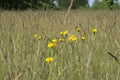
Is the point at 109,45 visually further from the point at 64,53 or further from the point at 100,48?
the point at 64,53

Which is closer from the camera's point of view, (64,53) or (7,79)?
(7,79)

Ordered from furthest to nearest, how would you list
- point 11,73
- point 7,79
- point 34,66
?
point 34,66 < point 11,73 < point 7,79

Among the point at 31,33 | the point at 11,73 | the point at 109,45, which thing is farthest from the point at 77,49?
the point at 31,33

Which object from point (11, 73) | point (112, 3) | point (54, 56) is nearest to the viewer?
point (11, 73)

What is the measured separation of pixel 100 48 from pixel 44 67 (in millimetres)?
649

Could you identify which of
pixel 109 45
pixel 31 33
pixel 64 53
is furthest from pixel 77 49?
pixel 31 33

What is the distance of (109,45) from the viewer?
7.04 ft

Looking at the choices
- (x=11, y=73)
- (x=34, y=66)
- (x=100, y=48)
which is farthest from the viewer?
(x=100, y=48)

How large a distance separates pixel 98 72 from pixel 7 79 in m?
0.59

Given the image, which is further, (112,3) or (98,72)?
(112,3)

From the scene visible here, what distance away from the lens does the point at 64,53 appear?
5.93ft

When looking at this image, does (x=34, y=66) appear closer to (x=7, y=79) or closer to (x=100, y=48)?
(x=7, y=79)

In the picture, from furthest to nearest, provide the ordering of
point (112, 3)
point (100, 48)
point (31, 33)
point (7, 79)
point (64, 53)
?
point (112, 3) < point (31, 33) < point (100, 48) < point (64, 53) < point (7, 79)

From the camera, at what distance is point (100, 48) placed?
2.03 meters
